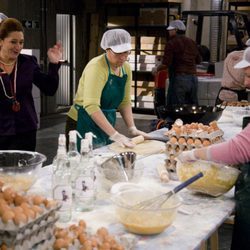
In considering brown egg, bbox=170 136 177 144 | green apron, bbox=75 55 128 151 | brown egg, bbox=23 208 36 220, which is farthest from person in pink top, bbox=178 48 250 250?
green apron, bbox=75 55 128 151

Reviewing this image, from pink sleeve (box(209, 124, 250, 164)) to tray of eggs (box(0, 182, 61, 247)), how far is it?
0.87 meters

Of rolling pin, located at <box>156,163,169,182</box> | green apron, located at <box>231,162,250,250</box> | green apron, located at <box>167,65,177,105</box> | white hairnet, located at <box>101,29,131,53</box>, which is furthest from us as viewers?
green apron, located at <box>167,65,177,105</box>

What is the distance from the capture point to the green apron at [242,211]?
7.02 feet

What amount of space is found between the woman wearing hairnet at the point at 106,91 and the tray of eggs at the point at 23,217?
1.63 meters

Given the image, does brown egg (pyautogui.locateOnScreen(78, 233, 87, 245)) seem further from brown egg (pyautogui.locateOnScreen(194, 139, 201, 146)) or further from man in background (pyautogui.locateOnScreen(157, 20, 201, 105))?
man in background (pyautogui.locateOnScreen(157, 20, 201, 105))

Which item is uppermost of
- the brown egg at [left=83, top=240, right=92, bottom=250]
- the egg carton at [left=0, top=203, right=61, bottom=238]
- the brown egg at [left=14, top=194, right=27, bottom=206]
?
the brown egg at [left=14, top=194, right=27, bottom=206]

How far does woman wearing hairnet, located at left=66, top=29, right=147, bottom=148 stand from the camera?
325 cm

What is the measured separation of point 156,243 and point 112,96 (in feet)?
6.13

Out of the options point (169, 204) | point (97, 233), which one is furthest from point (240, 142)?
point (97, 233)

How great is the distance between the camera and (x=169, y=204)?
1929mm

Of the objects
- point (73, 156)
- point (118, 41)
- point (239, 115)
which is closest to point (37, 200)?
point (73, 156)

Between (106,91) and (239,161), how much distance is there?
1.52m

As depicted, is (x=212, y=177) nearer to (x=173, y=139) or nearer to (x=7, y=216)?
(x=173, y=139)

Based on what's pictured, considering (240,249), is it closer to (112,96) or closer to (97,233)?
(97,233)
